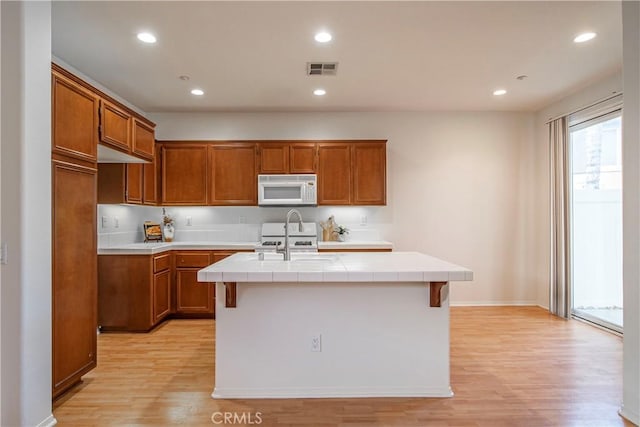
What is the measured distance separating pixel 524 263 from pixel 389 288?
3.52 meters

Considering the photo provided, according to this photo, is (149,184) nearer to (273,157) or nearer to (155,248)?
(155,248)

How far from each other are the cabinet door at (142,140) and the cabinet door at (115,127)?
5.6 inches

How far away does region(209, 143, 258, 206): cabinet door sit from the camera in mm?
4762

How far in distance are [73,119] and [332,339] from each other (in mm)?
2359

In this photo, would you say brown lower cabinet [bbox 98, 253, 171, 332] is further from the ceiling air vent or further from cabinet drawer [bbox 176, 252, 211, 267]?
the ceiling air vent

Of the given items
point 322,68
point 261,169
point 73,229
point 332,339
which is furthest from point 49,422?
point 322,68

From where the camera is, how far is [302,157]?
15.6ft

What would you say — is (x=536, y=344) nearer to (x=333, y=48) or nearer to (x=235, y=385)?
(x=235, y=385)

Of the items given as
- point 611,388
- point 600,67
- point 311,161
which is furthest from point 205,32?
point 611,388

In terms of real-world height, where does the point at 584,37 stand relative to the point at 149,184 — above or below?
above

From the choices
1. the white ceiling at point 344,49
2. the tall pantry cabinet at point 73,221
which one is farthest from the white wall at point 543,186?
the tall pantry cabinet at point 73,221

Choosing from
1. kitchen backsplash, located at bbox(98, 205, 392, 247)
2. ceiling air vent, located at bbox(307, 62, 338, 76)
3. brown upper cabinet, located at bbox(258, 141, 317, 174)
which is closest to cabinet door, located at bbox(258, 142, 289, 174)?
brown upper cabinet, located at bbox(258, 141, 317, 174)

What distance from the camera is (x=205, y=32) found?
2855 millimetres

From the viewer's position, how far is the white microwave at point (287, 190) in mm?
4648
